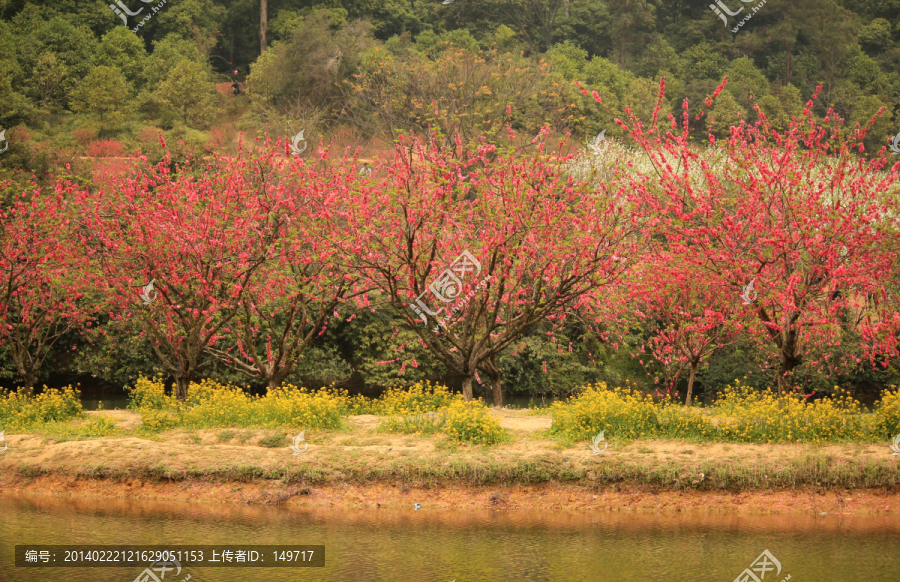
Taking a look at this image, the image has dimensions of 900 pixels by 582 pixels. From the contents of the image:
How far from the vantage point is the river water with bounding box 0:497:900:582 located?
1025 cm

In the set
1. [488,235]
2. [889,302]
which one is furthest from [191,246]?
[889,302]

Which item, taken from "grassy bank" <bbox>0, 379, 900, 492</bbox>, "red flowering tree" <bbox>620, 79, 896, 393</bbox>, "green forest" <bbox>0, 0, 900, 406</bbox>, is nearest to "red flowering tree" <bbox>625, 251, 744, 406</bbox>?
"red flowering tree" <bbox>620, 79, 896, 393</bbox>

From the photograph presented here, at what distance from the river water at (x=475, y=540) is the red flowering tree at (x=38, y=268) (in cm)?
848

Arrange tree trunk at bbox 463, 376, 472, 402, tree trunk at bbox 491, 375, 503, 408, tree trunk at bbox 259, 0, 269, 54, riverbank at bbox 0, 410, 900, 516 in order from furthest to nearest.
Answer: tree trunk at bbox 259, 0, 269, 54
tree trunk at bbox 491, 375, 503, 408
tree trunk at bbox 463, 376, 472, 402
riverbank at bbox 0, 410, 900, 516

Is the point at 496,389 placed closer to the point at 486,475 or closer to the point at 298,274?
the point at 298,274

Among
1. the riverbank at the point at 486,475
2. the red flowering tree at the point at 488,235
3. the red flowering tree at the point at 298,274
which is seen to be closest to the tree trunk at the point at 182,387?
the red flowering tree at the point at 298,274

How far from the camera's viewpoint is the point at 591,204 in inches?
673

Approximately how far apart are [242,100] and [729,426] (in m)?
52.1

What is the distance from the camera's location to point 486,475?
14.0 meters

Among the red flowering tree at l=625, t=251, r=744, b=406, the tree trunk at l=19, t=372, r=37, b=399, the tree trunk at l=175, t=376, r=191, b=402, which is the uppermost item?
the red flowering tree at l=625, t=251, r=744, b=406

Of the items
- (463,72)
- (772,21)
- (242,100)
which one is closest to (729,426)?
(463,72)

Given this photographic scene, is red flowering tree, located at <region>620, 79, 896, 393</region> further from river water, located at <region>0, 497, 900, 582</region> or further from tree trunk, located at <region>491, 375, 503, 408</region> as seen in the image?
tree trunk, located at <region>491, 375, 503, 408</region>

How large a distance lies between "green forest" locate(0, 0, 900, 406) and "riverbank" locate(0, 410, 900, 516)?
418 inches

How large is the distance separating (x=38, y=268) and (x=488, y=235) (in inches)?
501
